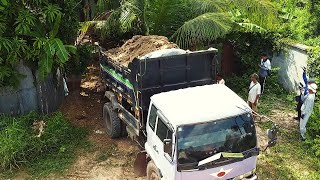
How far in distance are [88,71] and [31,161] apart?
431 centimetres

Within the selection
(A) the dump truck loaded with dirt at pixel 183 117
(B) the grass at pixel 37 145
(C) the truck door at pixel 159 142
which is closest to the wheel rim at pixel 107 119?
(B) the grass at pixel 37 145

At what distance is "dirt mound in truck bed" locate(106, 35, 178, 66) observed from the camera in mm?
8516

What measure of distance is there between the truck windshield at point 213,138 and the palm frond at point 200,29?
4306mm

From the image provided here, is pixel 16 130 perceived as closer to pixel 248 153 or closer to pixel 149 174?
pixel 149 174

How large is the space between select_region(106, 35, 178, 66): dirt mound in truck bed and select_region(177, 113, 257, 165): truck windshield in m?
2.97

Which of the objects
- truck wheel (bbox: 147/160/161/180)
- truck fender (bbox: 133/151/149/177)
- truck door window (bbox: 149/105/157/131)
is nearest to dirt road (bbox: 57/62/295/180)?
truck fender (bbox: 133/151/149/177)

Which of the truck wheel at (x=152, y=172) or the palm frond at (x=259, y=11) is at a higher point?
the palm frond at (x=259, y=11)

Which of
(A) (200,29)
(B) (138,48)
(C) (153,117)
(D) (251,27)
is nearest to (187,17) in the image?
(A) (200,29)

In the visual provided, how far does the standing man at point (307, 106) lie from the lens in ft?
28.8

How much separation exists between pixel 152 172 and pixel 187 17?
17.8ft

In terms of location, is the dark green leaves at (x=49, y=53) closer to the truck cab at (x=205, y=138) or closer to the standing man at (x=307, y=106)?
the truck cab at (x=205, y=138)

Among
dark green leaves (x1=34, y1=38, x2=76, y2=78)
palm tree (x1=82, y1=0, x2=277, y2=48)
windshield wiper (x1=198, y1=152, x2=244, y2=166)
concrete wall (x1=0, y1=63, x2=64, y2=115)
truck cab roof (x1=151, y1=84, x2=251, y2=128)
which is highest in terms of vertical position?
palm tree (x1=82, y1=0, x2=277, y2=48)

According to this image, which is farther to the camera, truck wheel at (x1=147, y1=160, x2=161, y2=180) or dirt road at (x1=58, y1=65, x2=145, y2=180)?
dirt road at (x1=58, y1=65, x2=145, y2=180)

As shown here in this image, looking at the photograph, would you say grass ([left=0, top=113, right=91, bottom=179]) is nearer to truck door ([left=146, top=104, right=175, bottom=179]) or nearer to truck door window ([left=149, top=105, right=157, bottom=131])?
truck door ([left=146, top=104, right=175, bottom=179])
